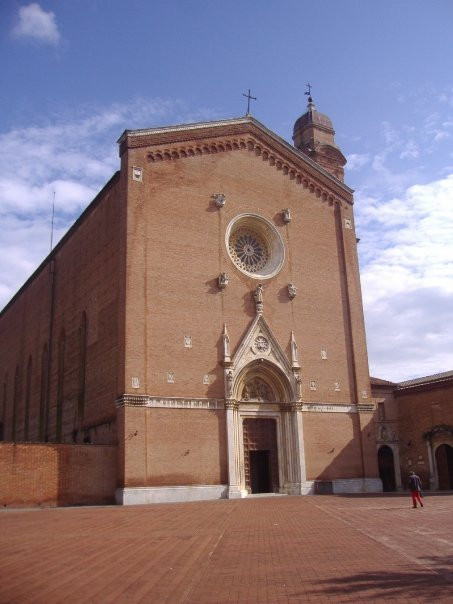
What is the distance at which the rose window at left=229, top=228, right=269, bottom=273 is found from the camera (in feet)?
107

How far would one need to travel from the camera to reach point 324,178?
120 feet

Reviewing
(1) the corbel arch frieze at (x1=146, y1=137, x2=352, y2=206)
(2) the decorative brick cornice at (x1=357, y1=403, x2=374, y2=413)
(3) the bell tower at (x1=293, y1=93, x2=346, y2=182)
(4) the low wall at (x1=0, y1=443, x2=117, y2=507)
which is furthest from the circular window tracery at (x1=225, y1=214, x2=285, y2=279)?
(4) the low wall at (x1=0, y1=443, x2=117, y2=507)

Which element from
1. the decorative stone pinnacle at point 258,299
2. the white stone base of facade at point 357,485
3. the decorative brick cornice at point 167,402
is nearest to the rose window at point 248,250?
the decorative stone pinnacle at point 258,299

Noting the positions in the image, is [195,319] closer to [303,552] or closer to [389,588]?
[303,552]

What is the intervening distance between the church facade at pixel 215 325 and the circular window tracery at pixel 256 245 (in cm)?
10

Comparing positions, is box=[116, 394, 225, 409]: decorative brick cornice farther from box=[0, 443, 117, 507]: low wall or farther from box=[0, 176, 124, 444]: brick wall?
box=[0, 443, 117, 507]: low wall

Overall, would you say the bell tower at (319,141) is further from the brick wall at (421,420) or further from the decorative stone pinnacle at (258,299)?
the brick wall at (421,420)

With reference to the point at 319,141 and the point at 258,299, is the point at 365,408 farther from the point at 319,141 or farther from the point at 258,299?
the point at 319,141

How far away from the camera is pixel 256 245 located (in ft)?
110

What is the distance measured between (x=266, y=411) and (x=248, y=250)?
875 cm

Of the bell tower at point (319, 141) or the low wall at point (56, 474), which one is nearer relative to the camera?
the low wall at point (56, 474)

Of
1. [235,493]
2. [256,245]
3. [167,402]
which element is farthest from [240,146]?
[235,493]

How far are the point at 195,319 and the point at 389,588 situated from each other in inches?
859

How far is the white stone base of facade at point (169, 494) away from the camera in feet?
81.8
